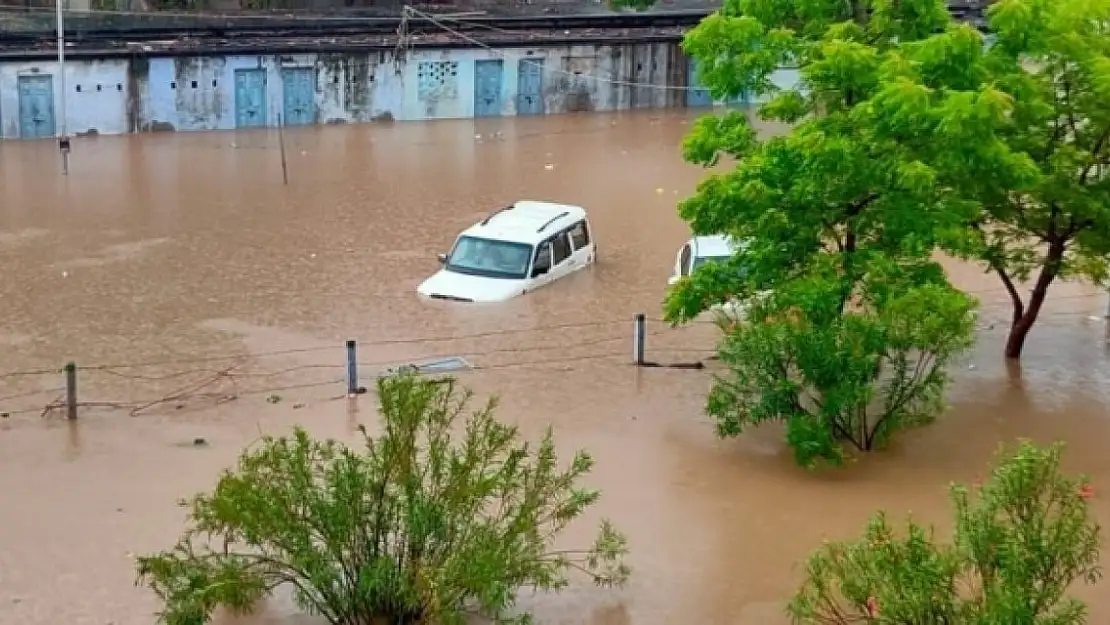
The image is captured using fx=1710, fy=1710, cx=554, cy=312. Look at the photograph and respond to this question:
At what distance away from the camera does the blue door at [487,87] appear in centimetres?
3691

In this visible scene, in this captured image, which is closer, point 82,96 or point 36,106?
point 36,106

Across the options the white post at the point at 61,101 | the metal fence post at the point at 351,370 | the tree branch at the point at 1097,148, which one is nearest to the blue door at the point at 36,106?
the white post at the point at 61,101

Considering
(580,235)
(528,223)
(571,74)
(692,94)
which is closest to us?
(528,223)

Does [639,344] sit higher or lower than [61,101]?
lower

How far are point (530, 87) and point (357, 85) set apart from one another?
419 centimetres

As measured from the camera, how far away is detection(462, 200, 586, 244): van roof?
21.3 metres

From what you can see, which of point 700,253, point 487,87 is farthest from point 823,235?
point 487,87

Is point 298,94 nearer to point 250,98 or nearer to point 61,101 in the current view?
point 250,98

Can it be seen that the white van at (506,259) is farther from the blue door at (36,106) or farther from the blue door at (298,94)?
the blue door at (298,94)

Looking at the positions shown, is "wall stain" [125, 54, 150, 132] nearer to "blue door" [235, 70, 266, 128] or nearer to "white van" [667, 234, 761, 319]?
"blue door" [235, 70, 266, 128]

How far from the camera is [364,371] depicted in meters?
18.2

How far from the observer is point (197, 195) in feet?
90.8

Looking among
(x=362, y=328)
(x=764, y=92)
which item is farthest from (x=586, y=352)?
(x=764, y=92)

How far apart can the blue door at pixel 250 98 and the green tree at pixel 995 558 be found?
2611 cm
